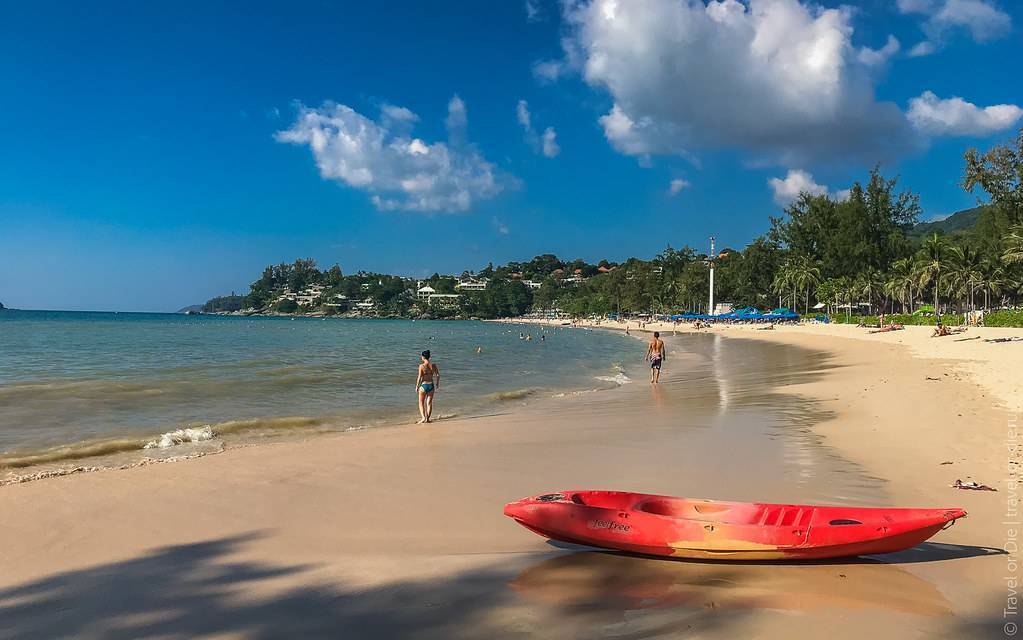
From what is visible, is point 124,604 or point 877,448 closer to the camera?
point 124,604

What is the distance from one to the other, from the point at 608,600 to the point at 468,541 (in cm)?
165

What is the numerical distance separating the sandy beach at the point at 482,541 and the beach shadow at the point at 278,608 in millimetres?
17

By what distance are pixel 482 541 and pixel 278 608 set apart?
6.15 ft

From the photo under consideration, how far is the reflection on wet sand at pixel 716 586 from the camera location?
13.4 feet

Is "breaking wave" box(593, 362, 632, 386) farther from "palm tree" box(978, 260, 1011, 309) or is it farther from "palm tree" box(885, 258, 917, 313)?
"palm tree" box(885, 258, 917, 313)

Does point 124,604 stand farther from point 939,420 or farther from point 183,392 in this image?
point 183,392

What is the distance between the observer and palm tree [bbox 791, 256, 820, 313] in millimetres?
85500

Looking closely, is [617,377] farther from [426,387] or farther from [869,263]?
[869,263]

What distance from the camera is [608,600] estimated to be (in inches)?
165

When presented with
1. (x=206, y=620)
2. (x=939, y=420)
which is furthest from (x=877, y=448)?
(x=206, y=620)

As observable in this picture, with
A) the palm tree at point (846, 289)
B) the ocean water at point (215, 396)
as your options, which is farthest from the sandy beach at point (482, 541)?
the palm tree at point (846, 289)

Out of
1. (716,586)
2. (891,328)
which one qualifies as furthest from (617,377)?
(891,328)

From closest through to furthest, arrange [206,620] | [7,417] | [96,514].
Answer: [206,620], [96,514], [7,417]

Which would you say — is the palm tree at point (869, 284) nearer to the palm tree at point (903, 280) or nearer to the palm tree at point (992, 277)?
the palm tree at point (903, 280)
